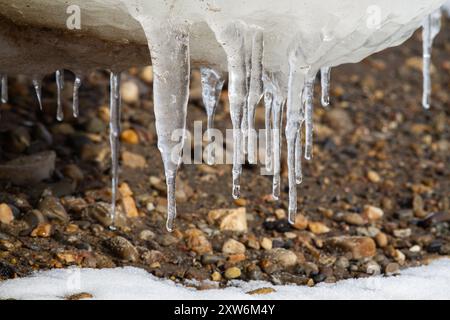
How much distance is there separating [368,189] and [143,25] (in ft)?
5.85

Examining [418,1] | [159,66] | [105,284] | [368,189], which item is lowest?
[105,284]

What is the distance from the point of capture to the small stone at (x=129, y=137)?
3533mm

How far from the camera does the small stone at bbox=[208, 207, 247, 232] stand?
9.60 feet

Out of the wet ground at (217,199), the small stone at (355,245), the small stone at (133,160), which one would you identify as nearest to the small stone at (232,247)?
the wet ground at (217,199)

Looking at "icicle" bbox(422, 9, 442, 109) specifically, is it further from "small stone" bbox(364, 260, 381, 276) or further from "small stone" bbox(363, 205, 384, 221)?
"small stone" bbox(364, 260, 381, 276)

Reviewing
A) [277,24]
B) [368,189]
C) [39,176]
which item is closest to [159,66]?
[277,24]

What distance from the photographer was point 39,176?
2988 mm

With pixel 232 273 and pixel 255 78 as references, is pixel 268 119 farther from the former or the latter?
pixel 232 273

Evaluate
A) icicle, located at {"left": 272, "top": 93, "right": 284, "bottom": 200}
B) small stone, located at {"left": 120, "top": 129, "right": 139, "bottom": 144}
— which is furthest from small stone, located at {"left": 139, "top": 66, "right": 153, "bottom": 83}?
icicle, located at {"left": 272, "top": 93, "right": 284, "bottom": 200}

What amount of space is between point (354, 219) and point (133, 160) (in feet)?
3.23


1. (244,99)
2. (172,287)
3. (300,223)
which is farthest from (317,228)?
(244,99)

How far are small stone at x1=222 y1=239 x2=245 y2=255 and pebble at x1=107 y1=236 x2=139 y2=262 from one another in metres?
0.34

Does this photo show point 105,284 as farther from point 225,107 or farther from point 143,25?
point 225,107

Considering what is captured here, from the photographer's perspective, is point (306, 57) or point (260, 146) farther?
point (260, 146)
